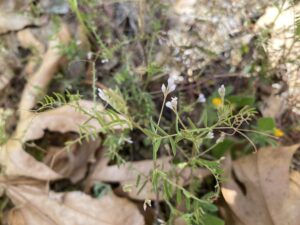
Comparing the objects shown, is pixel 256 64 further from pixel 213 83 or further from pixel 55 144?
pixel 55 144

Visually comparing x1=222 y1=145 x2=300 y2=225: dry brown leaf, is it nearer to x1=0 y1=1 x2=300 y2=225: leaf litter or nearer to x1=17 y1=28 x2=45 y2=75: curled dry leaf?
x1=0 y1=1 x2=300 y2=225: leaf litter

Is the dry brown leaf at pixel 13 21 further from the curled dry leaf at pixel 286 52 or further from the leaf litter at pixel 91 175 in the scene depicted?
the curled dry leaf at pixel 286 52

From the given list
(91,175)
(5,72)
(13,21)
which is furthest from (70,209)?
(13,21)

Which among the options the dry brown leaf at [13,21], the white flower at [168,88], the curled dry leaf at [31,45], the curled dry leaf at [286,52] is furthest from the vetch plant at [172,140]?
the dry brown leaf at [13,21]

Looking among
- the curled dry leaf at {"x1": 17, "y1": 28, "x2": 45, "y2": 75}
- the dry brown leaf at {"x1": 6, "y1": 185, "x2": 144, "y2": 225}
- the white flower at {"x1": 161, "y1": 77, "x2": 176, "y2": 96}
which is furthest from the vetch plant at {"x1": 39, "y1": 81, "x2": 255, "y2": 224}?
the curled dry leaf at {"x1": 17, "y1": 28, "x2": 45, "y2": 75}

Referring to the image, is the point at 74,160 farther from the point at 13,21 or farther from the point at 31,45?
the point at 13,21
